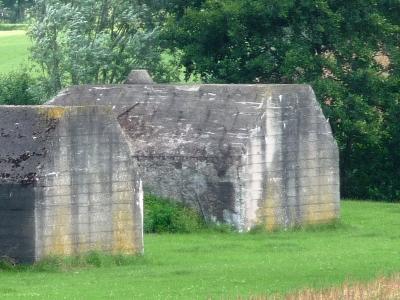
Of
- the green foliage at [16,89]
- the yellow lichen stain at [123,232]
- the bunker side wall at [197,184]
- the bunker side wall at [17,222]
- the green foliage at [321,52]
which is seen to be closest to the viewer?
the bunker side wall at [17,222]

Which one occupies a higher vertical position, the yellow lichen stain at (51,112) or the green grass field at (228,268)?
the yellow lichen stain at (51,112)

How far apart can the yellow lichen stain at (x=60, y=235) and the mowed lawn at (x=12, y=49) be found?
4345cm

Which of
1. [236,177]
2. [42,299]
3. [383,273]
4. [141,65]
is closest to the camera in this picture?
[42,299]

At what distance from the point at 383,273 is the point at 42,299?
5.56m

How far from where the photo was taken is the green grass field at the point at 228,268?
63.3 feet

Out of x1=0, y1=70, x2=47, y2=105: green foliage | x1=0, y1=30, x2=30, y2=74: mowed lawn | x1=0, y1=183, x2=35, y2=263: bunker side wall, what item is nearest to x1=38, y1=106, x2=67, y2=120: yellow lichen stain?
x1=0, y1=183, x2=35, y2=263: bunker side wall

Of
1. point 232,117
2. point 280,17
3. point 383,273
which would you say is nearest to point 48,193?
point 383,273

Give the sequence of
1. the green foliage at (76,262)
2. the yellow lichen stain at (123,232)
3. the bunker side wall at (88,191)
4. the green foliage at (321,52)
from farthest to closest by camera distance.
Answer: the green foliage at (321,52) < the yellow lichen stain at (123,232) < the bunker side wall at (88,191) < the green foliage at (76,262)

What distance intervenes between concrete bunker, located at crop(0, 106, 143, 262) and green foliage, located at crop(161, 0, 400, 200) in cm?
1608

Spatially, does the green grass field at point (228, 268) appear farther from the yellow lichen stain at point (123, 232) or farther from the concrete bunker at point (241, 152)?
Answer: the concrete bunker at point (241, 152)

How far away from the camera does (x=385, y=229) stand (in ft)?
97.9

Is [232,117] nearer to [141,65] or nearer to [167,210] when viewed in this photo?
[167,210]

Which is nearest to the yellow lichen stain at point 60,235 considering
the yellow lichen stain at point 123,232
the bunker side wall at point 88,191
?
the bunker side wall at point 88,191

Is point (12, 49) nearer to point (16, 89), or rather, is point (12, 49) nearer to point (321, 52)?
point (16, 89)
